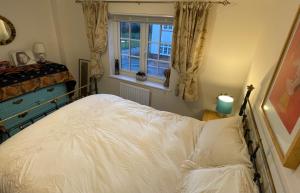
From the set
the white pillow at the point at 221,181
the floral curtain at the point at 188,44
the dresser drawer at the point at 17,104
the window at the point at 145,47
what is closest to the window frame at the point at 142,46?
the window at the point at 145,47

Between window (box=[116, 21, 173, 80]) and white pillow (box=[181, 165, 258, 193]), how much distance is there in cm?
209

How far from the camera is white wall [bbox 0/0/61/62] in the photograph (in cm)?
281

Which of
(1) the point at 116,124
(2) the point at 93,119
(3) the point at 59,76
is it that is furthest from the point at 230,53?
(3) the point at 59,76

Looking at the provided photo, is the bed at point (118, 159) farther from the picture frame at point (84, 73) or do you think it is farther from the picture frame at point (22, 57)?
the picture frame at point (84, 73)

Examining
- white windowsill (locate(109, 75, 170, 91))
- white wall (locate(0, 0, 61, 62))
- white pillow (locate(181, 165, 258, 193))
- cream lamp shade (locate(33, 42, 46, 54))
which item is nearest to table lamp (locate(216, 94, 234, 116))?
white windowsill (locate(109, 75, 170, 91))

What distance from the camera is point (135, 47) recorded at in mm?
3203

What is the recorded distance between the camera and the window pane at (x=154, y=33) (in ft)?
9.37

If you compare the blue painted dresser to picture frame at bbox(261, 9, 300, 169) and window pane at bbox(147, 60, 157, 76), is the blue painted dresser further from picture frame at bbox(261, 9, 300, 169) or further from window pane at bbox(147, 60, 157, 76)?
picture frame at bbox(261, 9, 300, 169)

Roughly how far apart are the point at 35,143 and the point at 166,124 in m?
1.25

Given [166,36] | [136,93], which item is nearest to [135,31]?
[166,36]

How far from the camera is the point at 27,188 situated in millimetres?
1180

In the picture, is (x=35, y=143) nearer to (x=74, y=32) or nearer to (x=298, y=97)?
(x=298, y=97)

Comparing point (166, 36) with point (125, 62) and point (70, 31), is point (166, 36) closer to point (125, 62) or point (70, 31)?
point (125, 62)

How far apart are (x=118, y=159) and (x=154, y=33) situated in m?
2.18
